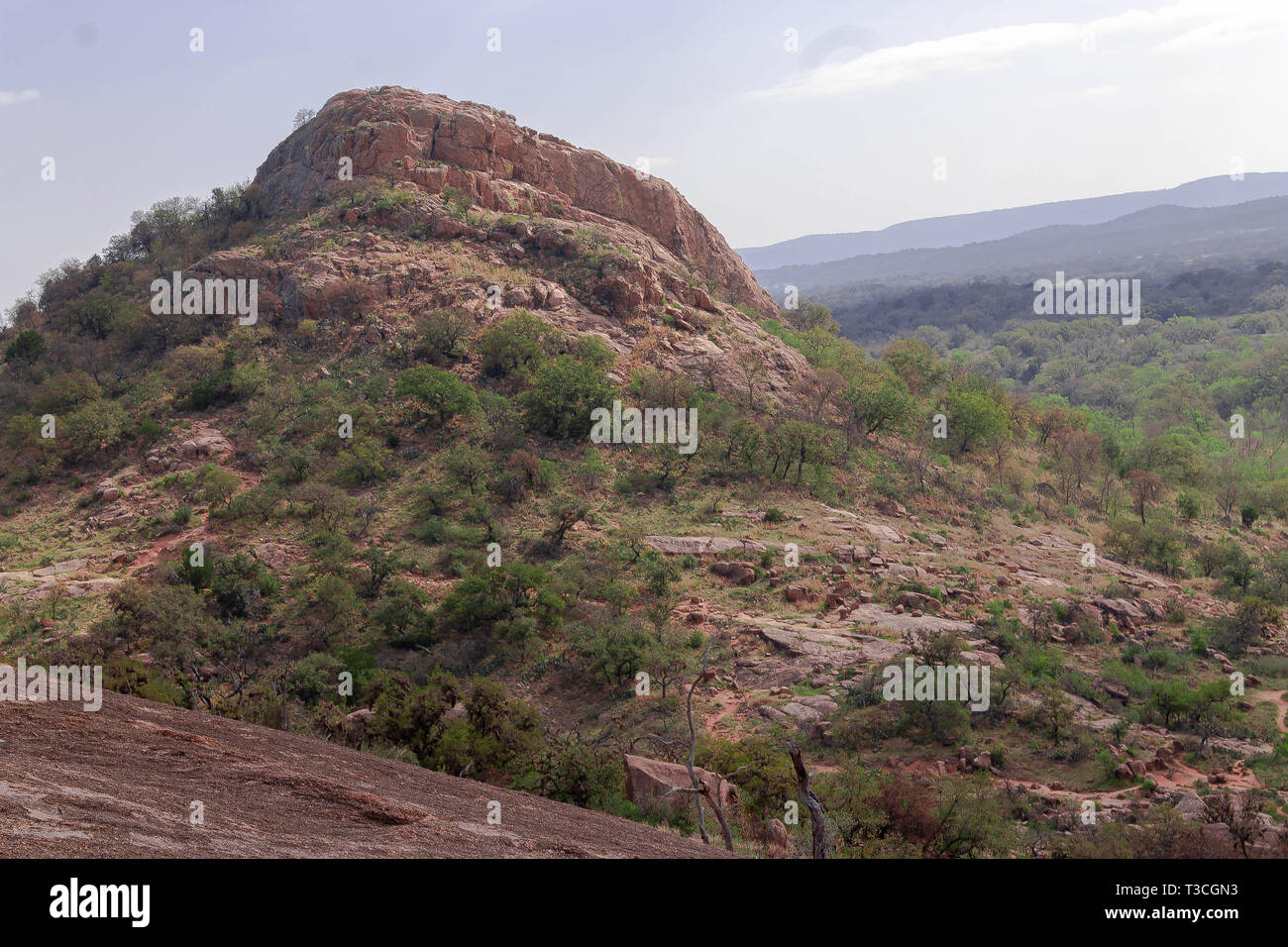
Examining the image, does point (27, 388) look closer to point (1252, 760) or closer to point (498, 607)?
point (498, 607)

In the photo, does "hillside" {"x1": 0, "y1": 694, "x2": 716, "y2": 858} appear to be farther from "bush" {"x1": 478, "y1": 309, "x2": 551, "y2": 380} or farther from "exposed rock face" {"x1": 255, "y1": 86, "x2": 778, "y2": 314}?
"exposed rock face" {"x1": 255, "y1": 86, "x2": 778, "y2": 314}

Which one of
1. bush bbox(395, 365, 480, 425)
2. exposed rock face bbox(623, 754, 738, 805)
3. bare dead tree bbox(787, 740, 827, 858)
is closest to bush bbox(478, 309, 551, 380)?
bush bbox(395, 365, 480, 425)

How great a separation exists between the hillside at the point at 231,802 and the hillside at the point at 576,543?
71mm

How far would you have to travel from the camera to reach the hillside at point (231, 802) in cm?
441

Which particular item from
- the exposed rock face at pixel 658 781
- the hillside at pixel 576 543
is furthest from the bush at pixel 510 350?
the exposed rock face at pixel 658 781

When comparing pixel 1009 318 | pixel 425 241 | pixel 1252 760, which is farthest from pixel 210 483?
pixel 1009 318

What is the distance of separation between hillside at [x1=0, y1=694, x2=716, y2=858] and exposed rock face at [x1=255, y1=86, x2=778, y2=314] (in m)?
31.2

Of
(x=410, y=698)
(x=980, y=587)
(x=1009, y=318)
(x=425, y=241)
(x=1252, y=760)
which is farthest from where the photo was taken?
(x=1009, y=318)

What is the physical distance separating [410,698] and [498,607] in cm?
485

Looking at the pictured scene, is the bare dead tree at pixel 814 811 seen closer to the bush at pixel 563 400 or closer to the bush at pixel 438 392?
the bush at pixel 563 400

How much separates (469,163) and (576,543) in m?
23.6

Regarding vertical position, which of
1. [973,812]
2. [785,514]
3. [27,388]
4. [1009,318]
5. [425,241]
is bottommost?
[973,812]

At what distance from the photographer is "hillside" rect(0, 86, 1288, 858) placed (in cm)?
1151
